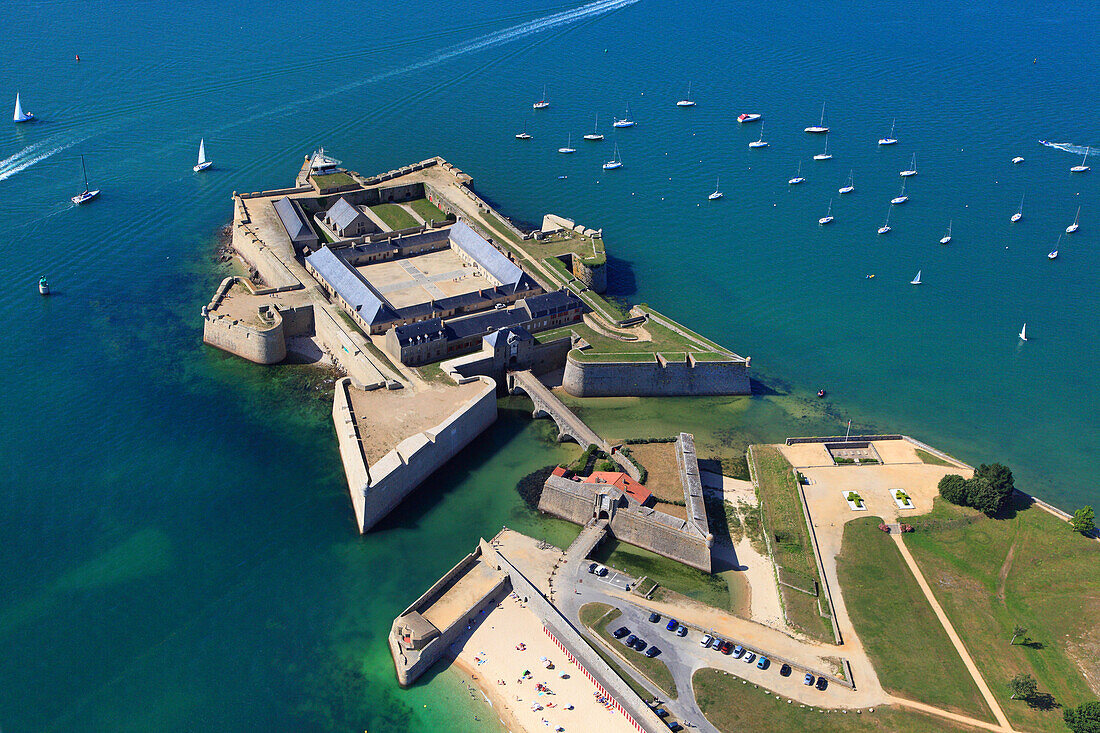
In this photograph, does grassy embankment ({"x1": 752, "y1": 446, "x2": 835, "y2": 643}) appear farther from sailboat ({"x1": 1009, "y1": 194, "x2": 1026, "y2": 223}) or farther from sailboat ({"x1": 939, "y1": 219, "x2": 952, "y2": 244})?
sailboat ({"x1": 1009, "y1": 194, "x2": 1026, "y2": 223})

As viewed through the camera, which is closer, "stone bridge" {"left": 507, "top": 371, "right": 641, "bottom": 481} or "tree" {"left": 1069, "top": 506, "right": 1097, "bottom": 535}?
"tree" {"left": 1069, "top": 506, "right": 1097, "bottom": 535}

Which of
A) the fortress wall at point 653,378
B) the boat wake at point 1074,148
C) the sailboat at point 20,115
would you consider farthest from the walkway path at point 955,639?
the sailboat at point 20,115

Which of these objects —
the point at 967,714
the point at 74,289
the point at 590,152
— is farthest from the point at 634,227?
the point at 967,714

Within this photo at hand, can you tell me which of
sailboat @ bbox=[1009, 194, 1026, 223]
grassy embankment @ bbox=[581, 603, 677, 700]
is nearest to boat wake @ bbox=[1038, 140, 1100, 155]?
sailboat @ bbox=[1009, 194, 1026, 223]

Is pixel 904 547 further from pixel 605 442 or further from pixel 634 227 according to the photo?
pixel 634 227

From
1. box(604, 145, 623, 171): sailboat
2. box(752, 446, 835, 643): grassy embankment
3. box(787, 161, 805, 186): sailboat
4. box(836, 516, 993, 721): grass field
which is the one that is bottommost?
box(836, 516, 993, 721): grass field

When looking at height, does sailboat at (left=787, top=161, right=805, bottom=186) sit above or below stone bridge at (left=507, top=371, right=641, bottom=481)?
above
